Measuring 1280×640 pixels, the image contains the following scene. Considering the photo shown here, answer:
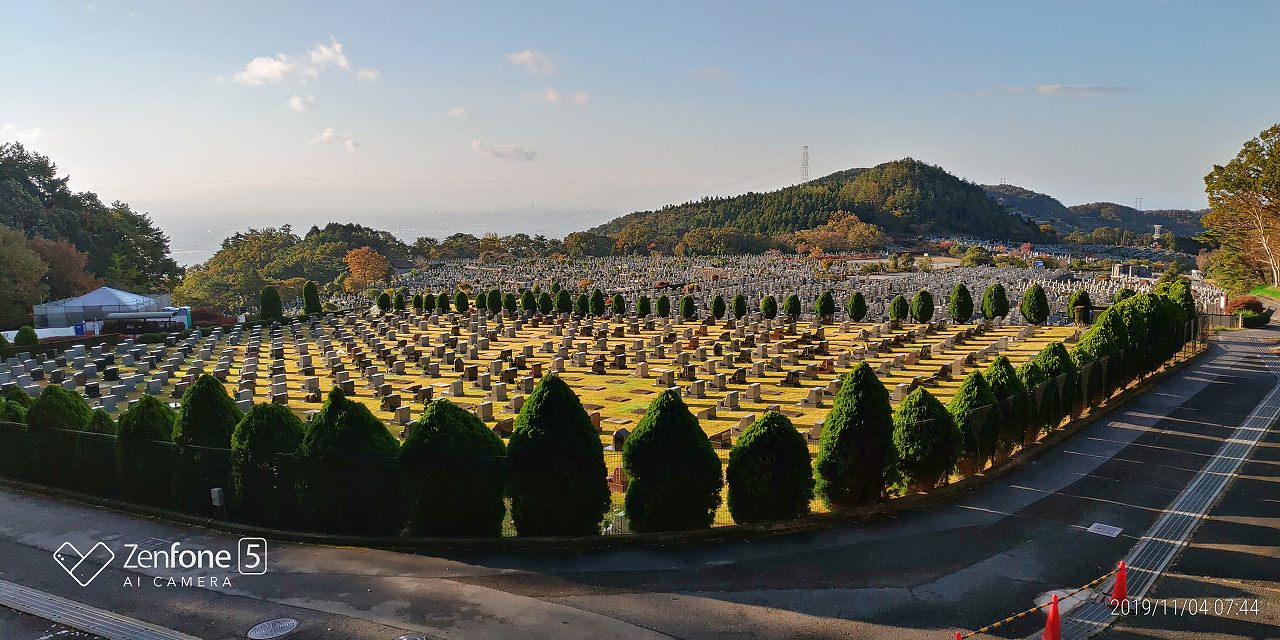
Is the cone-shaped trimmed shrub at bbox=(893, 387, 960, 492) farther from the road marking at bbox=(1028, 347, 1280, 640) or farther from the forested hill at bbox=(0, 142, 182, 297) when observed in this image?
the forested hill at bbox=(0, 142, 182, 297)

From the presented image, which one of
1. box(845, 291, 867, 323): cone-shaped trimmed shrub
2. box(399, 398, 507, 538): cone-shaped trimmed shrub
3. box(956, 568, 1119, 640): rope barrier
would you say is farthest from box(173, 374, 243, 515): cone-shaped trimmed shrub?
box(845, 291, 867, 323): cone-shaped trimmed shrub

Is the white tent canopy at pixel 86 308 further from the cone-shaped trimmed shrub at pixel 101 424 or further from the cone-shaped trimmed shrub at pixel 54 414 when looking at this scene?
the cone-shaped trimmed shrub at pixel 101 424

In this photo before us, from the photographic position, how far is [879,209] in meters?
162

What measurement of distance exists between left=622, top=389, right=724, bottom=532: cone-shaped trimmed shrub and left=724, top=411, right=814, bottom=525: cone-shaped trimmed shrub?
1.52ft

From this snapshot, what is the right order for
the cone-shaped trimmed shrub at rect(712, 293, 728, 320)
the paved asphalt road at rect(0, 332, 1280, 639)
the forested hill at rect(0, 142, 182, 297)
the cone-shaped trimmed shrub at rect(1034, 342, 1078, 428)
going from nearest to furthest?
1. the paved asphalt road at rect(0, 332, 1280, 639)
2. the cone-shaped trimmed shrub at rect(1034, 342, 1078, 428)
3. the cone-shaped trimmed shrub at rect(712, 293, 728, 320)
4. the forested hill at rect(0, 142, 182, 297)

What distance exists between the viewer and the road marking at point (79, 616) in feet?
28.7

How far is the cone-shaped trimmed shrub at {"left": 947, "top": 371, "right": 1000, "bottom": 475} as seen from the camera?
13.7 meters

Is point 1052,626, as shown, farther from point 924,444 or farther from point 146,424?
point 146,424

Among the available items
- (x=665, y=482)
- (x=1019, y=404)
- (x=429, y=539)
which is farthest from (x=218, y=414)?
(x=1019, y=404)

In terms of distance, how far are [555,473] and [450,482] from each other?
164 cm

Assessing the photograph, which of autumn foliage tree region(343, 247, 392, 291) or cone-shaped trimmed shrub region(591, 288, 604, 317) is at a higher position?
autumn foliage tree region(343, 247, 392, 291)

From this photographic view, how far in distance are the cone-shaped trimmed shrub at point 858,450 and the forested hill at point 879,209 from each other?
135 m

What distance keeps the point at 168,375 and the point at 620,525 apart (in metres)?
27.2

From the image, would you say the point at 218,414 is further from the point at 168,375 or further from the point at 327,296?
the point at 327,296
